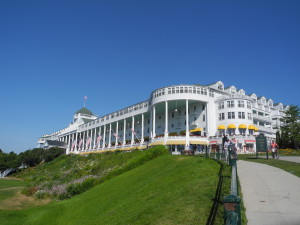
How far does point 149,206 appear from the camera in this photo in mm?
9805

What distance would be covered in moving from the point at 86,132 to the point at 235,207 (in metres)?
94.8

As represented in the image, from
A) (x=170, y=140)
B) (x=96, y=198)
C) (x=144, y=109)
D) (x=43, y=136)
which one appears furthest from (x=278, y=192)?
(x=43, y=136)

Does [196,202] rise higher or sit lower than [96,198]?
higher

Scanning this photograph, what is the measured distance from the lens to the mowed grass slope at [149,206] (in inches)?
318

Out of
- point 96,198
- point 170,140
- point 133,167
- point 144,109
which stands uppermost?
point 144,109

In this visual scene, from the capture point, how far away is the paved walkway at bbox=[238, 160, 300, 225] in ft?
22.6

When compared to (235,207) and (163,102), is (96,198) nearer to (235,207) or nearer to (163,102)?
(235,207)

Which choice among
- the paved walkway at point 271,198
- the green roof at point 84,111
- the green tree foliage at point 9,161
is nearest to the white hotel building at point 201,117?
the paved walkway at point 271,198

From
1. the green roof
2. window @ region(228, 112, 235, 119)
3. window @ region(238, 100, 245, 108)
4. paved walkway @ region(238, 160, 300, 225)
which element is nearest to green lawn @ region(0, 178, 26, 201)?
paved walkway @ region(238, 160, 300, 225)

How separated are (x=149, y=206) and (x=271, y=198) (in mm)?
4697

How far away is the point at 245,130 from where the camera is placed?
49.2m

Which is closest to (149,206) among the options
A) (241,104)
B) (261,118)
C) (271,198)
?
(271,198)

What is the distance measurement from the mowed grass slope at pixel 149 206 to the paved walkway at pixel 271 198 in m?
1.37

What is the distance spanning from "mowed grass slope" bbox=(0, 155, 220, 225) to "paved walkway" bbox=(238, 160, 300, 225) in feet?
4.50
